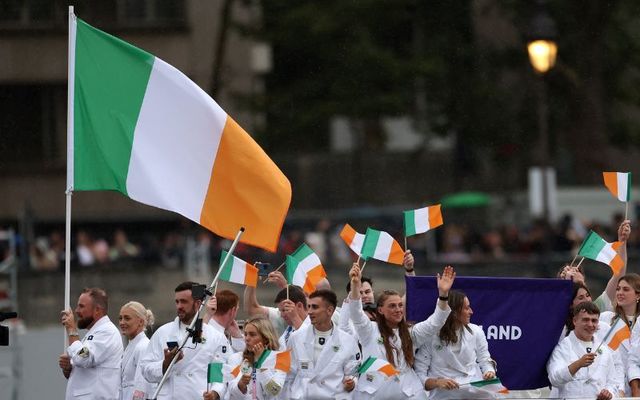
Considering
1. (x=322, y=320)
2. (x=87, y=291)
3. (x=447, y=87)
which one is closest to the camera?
(x=322, y=320)

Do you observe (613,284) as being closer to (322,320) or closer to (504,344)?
(504,344)

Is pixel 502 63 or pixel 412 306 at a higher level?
pixel 502 63

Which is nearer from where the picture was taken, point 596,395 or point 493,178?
point 596,395

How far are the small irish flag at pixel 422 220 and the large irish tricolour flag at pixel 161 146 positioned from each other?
4.18 ft

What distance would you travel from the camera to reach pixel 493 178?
38.8 metres

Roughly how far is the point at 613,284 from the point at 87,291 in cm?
434

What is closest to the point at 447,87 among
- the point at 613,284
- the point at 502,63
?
the point at 502,63

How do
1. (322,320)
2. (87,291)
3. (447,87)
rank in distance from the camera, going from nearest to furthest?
(322,320) < (87,291) < (447,87)

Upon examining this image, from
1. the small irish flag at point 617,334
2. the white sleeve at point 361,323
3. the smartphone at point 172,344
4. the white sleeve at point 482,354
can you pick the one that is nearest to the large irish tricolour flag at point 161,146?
the white sleeve at point 361,323

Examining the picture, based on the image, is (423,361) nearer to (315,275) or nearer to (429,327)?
(429,327)

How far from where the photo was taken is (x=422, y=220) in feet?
44.5

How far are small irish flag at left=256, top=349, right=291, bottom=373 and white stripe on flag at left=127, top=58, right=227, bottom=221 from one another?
1.17 meters

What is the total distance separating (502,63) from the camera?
38000 millimetres

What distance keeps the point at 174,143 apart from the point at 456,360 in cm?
264
